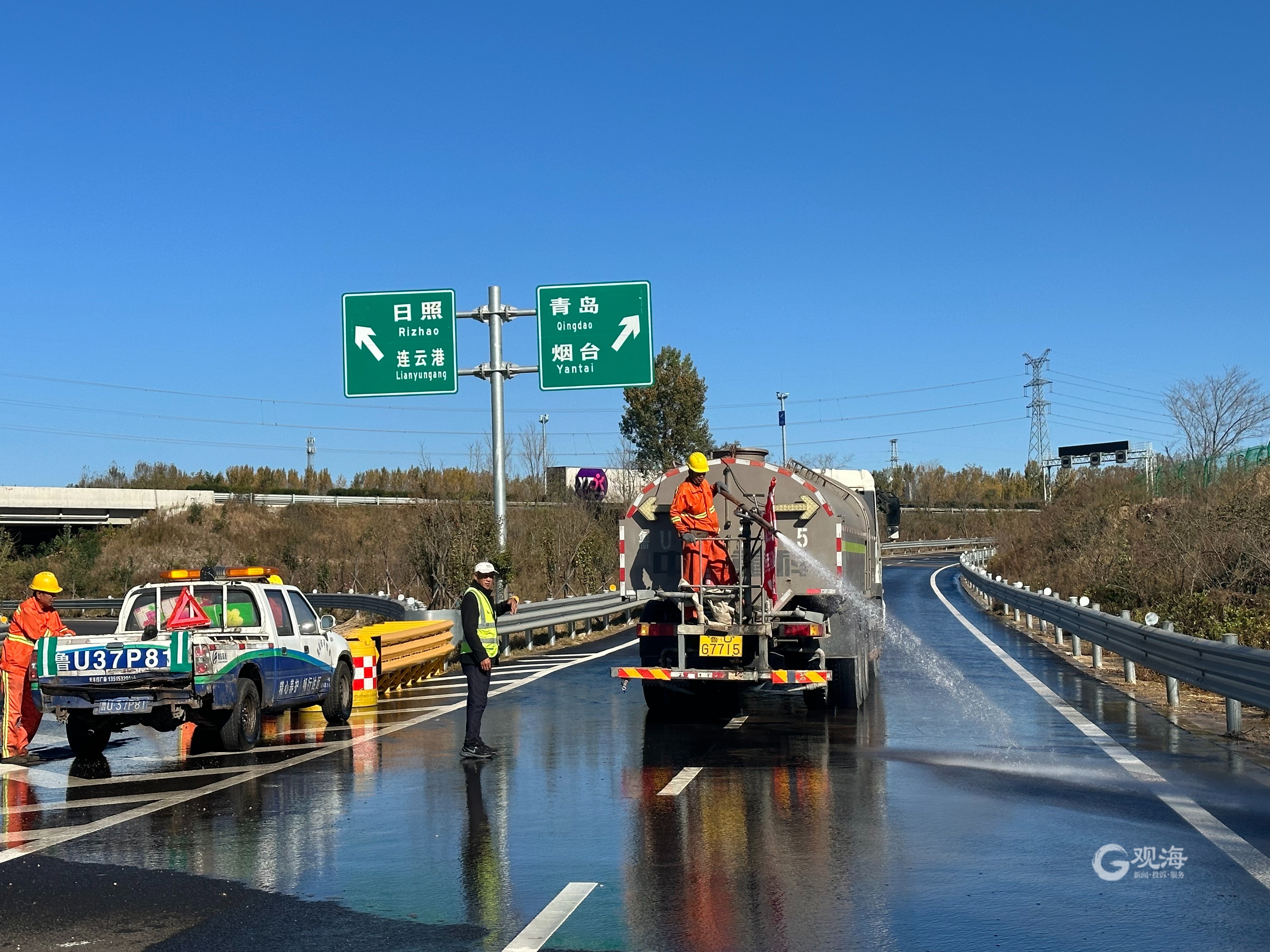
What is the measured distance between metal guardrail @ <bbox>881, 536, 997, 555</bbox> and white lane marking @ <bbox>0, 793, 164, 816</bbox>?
82.5m

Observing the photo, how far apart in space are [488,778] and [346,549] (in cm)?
4418

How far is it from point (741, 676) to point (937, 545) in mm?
94268

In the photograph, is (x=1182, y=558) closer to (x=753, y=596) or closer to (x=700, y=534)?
(x=753, y=596)

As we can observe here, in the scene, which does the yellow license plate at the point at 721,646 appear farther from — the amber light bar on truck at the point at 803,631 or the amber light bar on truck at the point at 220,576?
the amber light bar on truck at the point at 220,576

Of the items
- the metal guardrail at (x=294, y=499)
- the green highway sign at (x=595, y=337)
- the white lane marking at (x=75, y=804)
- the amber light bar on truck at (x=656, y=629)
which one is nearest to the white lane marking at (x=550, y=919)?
the white lane marking at (x=75, y=804)

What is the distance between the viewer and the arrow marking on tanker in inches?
558

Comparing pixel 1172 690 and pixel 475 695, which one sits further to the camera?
pixel 1172 690

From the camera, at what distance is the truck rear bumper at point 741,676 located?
43.2ft

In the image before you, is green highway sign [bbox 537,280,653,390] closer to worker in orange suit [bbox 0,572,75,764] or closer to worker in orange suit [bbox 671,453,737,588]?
worker in orange suit [bbox 671,453,737,588]

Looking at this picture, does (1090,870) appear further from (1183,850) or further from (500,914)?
(500,914)

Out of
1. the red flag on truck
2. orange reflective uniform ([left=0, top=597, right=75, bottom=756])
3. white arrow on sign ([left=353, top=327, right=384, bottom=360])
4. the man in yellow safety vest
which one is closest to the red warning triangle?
orange reflective uniform ([left=0, top=597, right=75, bottom=756])

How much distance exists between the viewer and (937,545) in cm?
10481

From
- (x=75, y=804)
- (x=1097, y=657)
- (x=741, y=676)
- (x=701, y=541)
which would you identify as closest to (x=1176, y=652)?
(x=741, y=676)

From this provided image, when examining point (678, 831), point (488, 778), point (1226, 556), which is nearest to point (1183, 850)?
A: point (678, 831)
